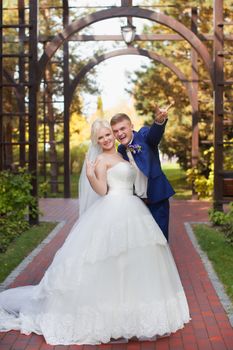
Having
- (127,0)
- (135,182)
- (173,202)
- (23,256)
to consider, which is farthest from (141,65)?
(135,182)

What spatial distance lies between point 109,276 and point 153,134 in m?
1.21

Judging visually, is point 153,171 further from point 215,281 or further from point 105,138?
A: point 215,281

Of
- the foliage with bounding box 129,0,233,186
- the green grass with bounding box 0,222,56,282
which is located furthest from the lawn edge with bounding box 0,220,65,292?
the foliage with bounding box 129,0,233,186

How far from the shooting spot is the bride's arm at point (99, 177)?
4.95 m

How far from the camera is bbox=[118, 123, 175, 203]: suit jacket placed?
5.21 meters

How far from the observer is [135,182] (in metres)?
5.22

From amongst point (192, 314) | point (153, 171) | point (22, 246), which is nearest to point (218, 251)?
point (22, 246)

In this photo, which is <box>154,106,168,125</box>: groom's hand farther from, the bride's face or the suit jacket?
the bride's face

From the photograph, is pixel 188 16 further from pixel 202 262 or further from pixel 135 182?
pixel 135 182

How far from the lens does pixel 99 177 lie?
4.96 m

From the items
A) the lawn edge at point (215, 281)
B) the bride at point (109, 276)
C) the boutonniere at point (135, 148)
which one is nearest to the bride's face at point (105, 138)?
the bride at point (109, 276)

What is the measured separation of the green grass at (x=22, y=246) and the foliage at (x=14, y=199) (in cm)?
22

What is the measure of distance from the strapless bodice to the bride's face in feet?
0.55

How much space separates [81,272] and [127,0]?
21.3 feet
